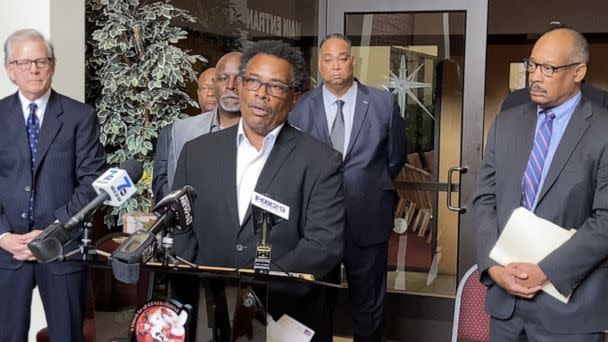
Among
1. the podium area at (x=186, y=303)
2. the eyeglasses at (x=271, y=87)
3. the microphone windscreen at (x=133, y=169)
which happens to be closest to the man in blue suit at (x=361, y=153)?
the eyeglasses at (x=271, y=87)

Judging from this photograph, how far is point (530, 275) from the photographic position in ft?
8.06

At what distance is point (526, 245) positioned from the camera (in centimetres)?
249

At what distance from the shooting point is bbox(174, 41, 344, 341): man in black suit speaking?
213 centimetres

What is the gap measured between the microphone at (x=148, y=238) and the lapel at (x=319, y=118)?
7.22 ft

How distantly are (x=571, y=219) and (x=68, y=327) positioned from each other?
6.16ft

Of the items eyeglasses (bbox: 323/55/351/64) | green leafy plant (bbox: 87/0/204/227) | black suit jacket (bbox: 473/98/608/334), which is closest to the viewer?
black suit jacket (bbox: 473/98/608/334)

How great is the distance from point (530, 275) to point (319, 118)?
1809 mm

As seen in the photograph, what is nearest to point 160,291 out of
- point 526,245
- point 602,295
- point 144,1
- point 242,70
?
point 242,70

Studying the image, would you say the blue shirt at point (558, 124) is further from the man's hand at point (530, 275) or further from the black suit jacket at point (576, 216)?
the man's hand at point (530, 275)

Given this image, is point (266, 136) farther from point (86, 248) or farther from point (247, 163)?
point (86, 248)

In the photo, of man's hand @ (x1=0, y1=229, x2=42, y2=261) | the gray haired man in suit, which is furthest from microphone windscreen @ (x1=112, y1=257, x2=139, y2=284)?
the gray haired man in suit

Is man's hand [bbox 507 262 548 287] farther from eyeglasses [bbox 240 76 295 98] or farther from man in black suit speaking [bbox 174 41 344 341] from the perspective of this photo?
eyeglasses [bbox 240 76 295 98]

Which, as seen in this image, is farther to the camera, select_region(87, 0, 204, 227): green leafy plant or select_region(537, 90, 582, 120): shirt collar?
select_region(87, 0, 204, 227): green leafy plant

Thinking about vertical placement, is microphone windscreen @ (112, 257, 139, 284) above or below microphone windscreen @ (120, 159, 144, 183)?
below
